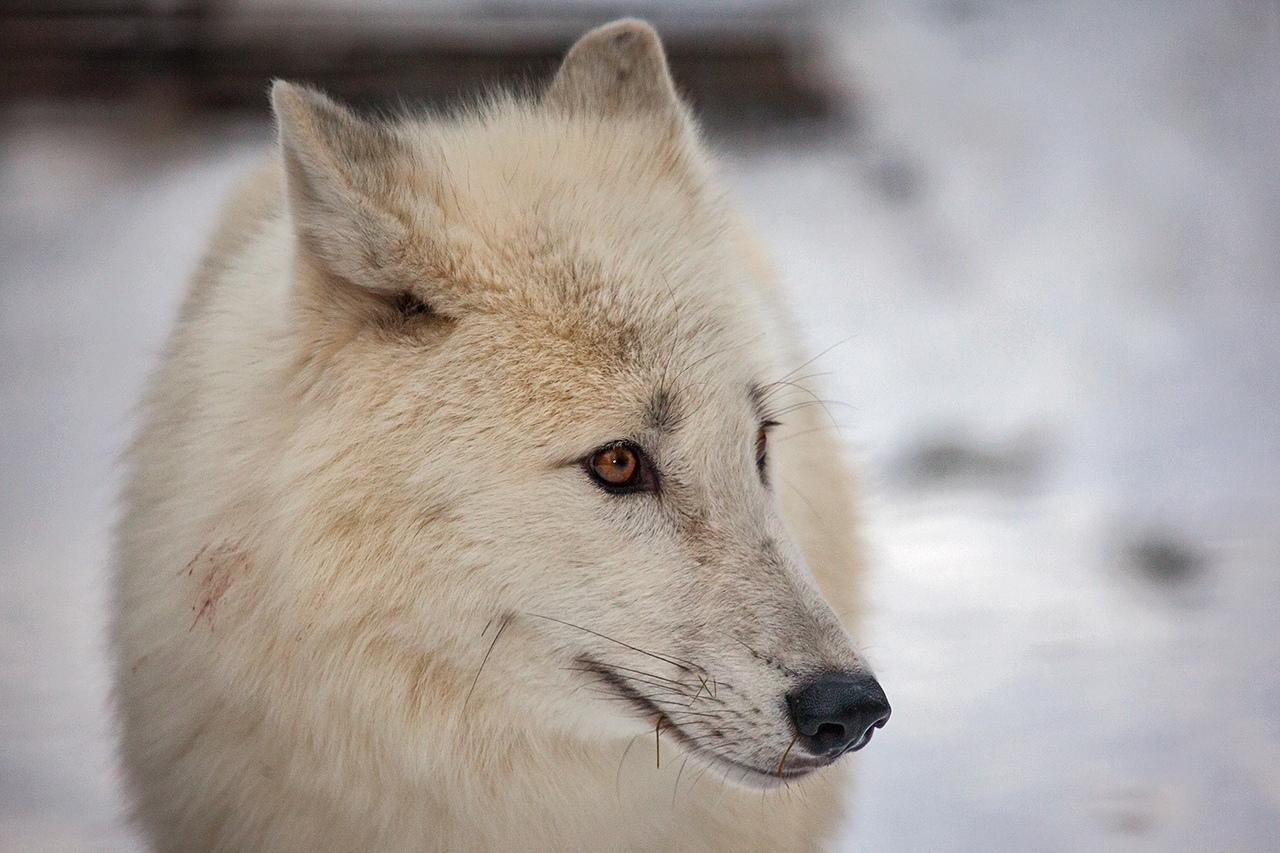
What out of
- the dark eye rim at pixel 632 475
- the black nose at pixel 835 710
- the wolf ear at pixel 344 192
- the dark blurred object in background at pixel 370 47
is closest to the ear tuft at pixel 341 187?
the wolf ear at pixel 344 192

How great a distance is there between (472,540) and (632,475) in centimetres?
29

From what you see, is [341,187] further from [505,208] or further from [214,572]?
[214,572]

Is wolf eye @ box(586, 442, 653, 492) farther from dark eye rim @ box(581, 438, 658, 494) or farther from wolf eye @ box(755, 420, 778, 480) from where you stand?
wolf eye @ box(755, 420, 778, 480)

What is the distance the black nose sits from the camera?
178cm

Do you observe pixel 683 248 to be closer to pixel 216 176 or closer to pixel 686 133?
pixel 686 133

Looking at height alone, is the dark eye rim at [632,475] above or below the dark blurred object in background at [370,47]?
below

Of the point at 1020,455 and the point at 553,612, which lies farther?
the point at 1020,455

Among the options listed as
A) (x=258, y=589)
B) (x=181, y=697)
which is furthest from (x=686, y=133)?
(x=181, y=697)

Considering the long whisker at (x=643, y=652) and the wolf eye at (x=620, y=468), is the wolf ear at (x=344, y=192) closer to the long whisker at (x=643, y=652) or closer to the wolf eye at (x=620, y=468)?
the wolf eye at (x=620, y=468)

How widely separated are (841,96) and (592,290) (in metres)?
5.66

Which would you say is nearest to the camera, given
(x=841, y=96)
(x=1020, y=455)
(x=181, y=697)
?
(x=181, y=697)

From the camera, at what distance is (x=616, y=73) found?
263 cm

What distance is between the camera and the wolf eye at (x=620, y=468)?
76.4 inches

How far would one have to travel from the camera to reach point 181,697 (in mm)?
2150
